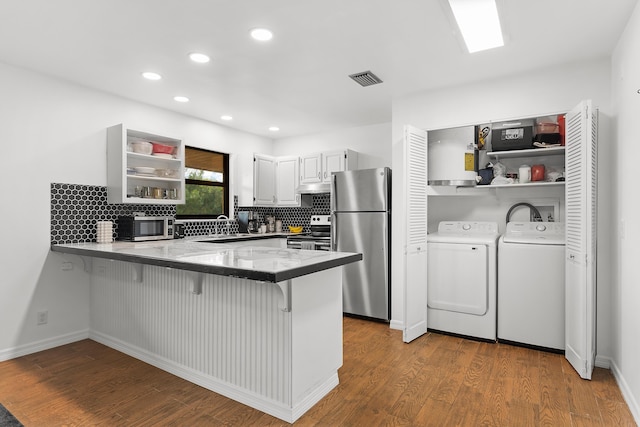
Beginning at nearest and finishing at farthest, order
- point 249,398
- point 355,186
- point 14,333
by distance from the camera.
→ 1. point 249,398
2. point 14,333
3. point 355,186

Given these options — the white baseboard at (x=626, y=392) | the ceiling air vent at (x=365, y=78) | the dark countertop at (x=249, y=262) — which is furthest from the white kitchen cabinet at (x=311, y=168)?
the white baseboard at (x=626, y=392)

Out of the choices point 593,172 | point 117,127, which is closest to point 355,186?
point 593,172

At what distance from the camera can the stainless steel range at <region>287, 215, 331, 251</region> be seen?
15.9ft

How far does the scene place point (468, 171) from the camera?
12.6 feet

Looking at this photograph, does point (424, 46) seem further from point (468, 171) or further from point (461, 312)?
point (461, 312)

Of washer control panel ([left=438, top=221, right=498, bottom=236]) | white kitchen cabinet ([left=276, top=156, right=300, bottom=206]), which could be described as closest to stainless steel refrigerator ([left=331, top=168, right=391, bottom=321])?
washer control panel ([left=438, top=221, right=498, bottom=236])

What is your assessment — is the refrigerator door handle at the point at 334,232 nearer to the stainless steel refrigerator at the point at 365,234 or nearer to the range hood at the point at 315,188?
the stainless steel refrigerator at the point at 365,234

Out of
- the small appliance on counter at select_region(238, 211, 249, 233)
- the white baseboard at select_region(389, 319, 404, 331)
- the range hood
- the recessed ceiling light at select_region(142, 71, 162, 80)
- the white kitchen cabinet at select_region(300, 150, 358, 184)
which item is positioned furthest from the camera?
the small appliance on counter at select_region(238, 211, 249, 233)

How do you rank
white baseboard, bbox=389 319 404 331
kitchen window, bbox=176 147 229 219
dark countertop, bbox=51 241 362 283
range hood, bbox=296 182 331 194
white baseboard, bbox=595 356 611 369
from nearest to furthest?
dark countertop, bbox=51 241 362 283 < white baseboard, bbox=595 356 611 369 < white baseboard, bbox=389 319 404 331 < kitchen window, bbox=176 147 229 219 < range hood, bbox=296 182 331 194

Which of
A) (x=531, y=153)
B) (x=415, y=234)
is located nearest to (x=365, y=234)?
(x=415, y=234)

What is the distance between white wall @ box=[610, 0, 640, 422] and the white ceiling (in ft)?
0.86

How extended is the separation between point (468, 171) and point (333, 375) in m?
2.51

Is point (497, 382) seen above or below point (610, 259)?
below

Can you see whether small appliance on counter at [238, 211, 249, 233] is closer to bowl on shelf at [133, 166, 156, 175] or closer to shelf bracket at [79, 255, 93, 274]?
bowl on shelf at [133, 166, 156, 175]
